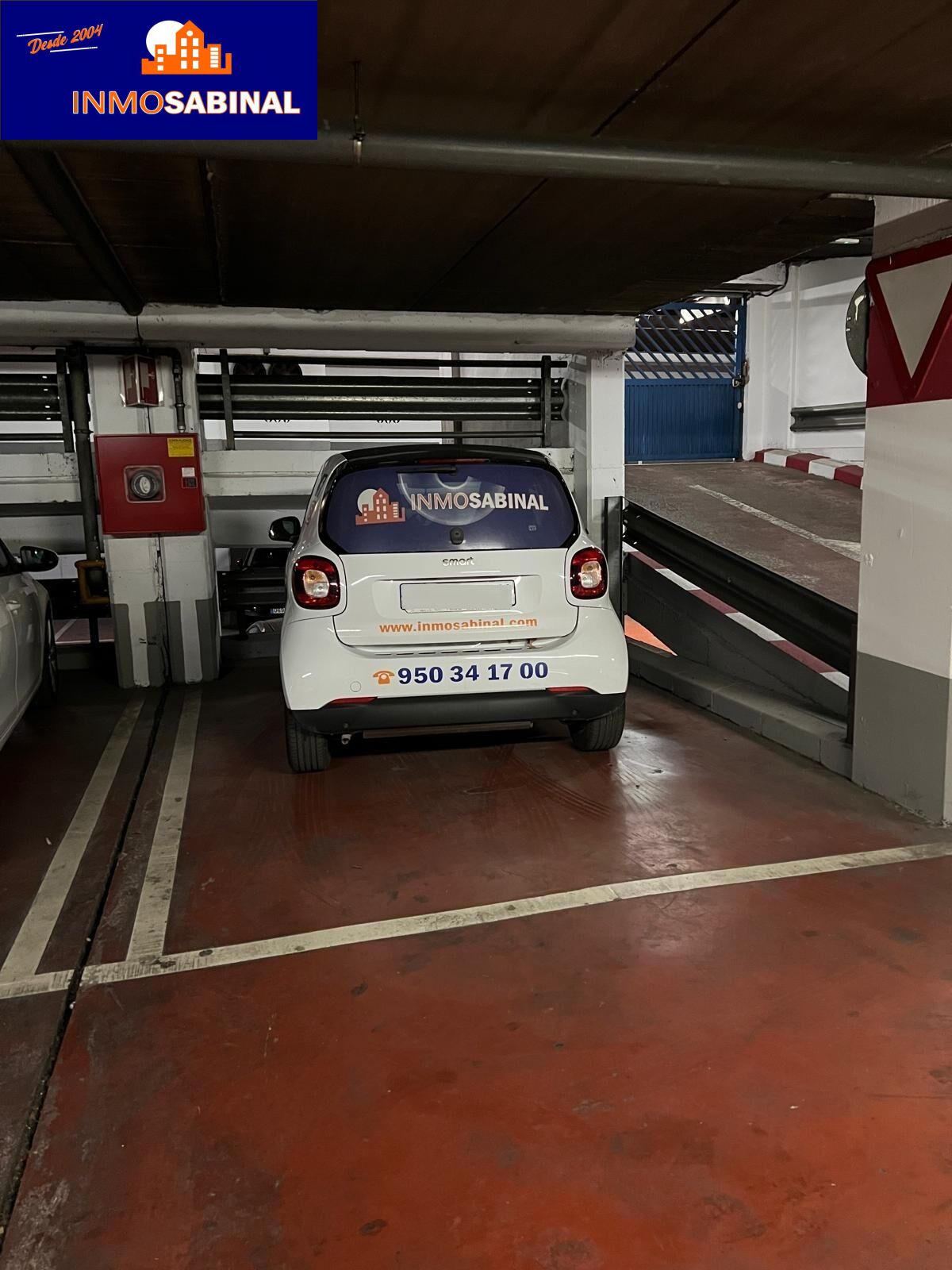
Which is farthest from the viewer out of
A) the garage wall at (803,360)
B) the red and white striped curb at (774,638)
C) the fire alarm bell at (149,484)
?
the garage wall at (803,360)

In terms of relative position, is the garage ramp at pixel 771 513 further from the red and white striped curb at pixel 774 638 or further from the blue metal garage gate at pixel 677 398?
the blue metal garage gate at pixel 677 398

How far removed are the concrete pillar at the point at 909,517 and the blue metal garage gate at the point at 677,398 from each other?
713 cm

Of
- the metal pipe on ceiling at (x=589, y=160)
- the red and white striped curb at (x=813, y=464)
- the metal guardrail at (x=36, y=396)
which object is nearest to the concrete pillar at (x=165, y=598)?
the metal guardrail at (x=36, y=396)

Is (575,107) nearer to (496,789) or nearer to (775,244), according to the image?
(775,244)

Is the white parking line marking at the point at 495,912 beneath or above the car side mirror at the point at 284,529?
beneath

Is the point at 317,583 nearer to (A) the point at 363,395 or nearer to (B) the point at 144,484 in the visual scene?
(B) the point at 144,484

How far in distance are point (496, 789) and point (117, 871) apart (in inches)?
68.6

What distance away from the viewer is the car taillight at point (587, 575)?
4355mm

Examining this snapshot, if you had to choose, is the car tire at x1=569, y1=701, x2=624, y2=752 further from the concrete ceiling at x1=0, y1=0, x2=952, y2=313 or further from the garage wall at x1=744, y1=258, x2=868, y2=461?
the garage wall at x1=744, y1=258, x2=868, y2=461

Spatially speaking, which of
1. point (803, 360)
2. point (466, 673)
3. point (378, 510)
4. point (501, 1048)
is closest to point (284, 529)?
point (378, 510)

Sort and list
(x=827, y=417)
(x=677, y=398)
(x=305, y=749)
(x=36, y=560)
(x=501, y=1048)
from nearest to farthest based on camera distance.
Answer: (x=501, y=1048), (x=305, y=749), (x=36, y=560), (x=827, y=417), (x=677, y=398)

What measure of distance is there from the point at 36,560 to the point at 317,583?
102 inches

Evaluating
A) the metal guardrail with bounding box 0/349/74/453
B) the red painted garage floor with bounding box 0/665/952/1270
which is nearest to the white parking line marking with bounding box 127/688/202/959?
the red painted garage floor with bounding box 0/665/952/1270

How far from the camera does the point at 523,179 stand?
3.82 m
